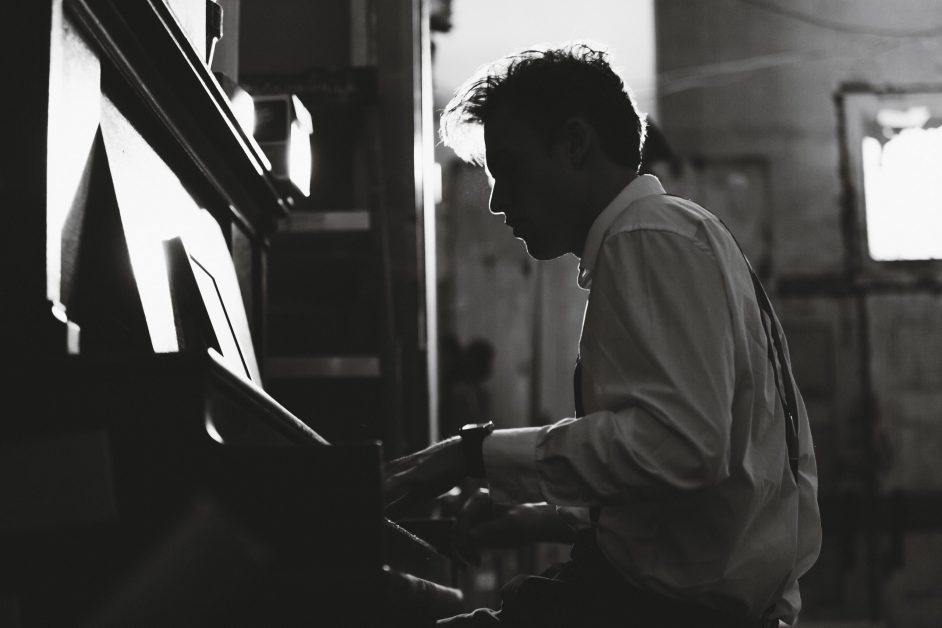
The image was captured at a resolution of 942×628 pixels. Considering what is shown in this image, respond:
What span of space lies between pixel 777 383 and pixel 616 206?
0.41 metres

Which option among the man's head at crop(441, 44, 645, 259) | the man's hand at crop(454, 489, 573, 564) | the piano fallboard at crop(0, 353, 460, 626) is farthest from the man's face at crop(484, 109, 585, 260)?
→ the piano fallboard at crop(0, 353, 460, 626)

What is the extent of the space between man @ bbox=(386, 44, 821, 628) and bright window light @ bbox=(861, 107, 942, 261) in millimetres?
5977

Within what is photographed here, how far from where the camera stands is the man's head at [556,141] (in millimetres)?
1687

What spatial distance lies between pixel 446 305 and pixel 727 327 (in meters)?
5.93

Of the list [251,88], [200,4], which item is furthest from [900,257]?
[200,4]

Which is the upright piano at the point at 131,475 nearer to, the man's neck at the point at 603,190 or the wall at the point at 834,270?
the man's neck at the point at 603,190

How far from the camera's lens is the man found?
134 cm

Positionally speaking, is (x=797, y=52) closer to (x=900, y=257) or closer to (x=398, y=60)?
(x=900, y=257)

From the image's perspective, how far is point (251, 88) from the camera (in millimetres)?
3277

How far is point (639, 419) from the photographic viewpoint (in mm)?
1339

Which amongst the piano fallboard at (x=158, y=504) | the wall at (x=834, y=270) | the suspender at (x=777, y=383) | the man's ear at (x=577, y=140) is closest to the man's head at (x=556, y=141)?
the man's ear at (x=577, y=140)

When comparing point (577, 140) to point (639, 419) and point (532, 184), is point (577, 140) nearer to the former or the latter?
point (532, 184)

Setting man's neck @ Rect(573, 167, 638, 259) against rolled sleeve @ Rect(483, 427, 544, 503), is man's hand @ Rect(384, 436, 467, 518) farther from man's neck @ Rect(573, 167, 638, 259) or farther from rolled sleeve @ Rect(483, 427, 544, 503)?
man's neck @ Rect(573, 167, 638, 259)

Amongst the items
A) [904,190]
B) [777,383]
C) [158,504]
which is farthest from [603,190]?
[904,190]
